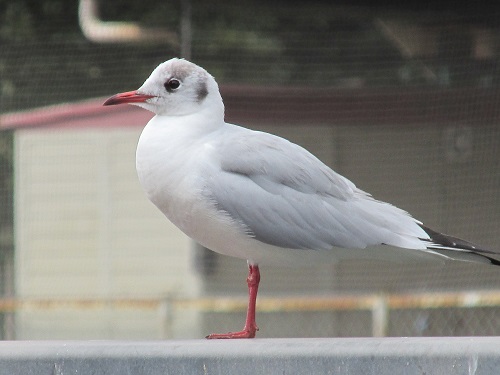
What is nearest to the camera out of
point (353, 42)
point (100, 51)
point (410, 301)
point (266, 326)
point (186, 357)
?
point (186, 357)

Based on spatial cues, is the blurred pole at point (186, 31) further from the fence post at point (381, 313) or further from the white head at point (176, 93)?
the white head at point (176, 93)

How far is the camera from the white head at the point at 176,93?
3221mm

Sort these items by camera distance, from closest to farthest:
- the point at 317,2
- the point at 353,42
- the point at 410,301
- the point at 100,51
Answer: the point at 410,301, the point at 317,2, the point at 353,42, the point at 100,51

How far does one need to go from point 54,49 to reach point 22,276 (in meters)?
4.73

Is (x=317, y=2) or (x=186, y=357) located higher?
(x=317, y=2)

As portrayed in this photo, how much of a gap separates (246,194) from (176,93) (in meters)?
0.35

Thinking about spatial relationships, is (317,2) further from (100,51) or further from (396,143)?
(100,51)

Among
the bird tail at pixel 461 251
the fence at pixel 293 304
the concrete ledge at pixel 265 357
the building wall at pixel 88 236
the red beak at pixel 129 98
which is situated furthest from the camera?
the building wall at pixel 88 236

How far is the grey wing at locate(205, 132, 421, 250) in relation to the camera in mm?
3146

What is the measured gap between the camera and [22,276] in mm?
10484

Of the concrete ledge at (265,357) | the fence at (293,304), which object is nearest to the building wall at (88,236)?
the fence at (293,304)

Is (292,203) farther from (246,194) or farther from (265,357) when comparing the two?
(265,357)

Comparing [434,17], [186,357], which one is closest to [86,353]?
[186,357]

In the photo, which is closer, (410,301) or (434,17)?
(410,301)
